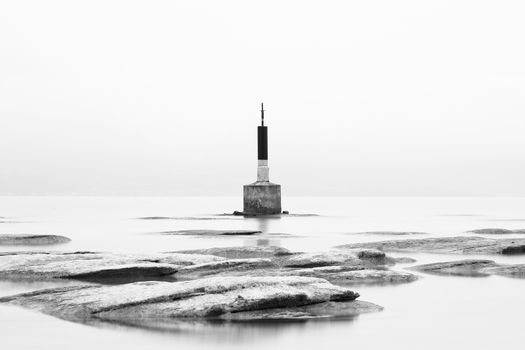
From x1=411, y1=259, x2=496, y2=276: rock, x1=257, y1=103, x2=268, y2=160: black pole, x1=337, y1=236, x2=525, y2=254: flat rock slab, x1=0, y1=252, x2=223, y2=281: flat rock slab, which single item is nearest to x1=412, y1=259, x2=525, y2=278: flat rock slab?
x1=411, y1=259, x2=496, y2=276: rock

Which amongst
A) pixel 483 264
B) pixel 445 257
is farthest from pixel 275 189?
pixel 483 264

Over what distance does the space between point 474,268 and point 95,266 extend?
37.8ft

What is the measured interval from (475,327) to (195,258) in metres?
10.5

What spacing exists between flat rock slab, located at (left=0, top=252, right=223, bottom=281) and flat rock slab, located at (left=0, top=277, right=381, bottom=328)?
16.3ft

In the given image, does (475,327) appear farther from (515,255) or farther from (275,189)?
(275,189)

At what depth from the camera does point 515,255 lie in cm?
3166

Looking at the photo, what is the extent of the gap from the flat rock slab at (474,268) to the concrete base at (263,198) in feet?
139

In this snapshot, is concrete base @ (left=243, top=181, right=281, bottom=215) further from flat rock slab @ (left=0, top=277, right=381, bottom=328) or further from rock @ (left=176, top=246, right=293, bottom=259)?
flat rock slab @ (left=0, top=277, right=381, bottom=328)

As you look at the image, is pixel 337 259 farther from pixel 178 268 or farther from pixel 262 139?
pixel 262 139

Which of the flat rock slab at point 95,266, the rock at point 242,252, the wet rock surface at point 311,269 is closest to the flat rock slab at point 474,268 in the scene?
the wet rock surface at point 311,269

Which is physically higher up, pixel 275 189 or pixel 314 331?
pixel 275 189

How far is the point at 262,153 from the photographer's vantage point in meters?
69.2

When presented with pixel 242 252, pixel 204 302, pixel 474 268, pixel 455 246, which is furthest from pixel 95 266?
pixel 455 246

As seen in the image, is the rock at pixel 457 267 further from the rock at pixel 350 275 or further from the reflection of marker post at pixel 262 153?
the reflection of marker post at pixel 262 153
